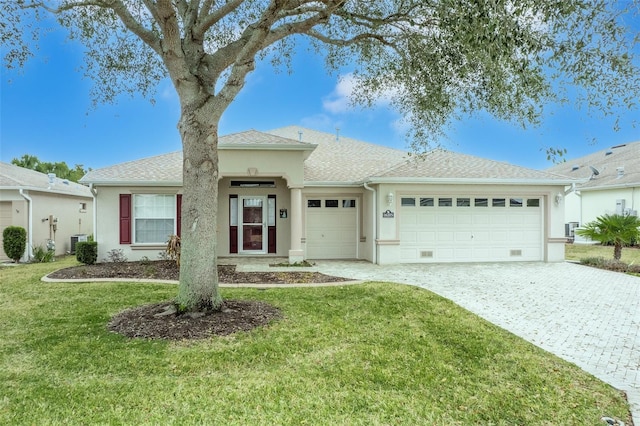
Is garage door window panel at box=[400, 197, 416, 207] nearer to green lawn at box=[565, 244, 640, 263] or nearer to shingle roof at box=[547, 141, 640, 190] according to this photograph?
green lawn at box=[565, 244, 640, 263]

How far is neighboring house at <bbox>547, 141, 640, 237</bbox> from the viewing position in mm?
20016

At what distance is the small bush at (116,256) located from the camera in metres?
13.4

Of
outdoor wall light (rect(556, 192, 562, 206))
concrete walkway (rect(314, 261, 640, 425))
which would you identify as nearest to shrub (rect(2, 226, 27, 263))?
concrete walkway (rect(314, 261, 640, 425))

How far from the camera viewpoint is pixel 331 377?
437 centimetres

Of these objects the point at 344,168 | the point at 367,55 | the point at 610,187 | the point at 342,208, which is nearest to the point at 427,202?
the point at 342,208

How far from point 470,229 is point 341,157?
612 cm

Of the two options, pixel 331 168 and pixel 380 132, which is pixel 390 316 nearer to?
pixel 331 168

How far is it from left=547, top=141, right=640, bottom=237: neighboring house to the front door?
14028 mm

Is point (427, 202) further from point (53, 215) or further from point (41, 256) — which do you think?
point (53, 215)

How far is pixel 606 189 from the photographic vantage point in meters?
21.3

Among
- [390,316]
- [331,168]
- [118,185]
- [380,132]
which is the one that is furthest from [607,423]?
[380,132]

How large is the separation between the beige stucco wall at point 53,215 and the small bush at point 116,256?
438 cm

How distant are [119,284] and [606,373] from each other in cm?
939

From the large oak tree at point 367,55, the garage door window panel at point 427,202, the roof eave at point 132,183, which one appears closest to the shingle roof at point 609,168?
the garage door window panel at point 427,202
